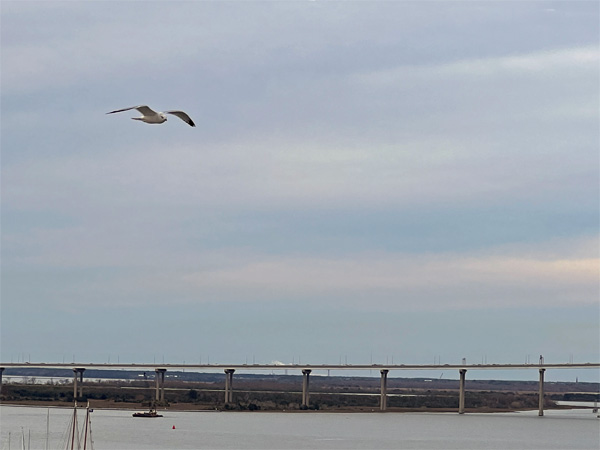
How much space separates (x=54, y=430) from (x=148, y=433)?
28.1 feet

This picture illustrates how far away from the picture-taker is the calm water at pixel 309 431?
10356 cm

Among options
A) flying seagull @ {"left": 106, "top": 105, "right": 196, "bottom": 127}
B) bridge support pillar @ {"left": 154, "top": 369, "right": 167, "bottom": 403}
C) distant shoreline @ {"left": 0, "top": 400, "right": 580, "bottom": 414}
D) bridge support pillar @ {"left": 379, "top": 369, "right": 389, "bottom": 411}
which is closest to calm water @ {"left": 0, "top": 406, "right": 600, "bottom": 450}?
bridge support pillar @ {"left": 379, "top": 369, "right": 389, "bottom": 411}

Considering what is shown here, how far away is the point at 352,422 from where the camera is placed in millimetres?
140625

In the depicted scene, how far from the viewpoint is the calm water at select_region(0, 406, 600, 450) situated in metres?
104

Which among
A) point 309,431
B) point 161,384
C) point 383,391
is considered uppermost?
point 161,384

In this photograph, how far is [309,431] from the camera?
121 meters

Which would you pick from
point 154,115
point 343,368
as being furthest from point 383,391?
point 154,115

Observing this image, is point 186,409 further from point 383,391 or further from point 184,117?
point 184,117

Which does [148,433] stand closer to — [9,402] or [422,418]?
[422,418]

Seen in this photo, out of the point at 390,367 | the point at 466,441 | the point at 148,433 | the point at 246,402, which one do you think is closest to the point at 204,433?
the point at 148,433

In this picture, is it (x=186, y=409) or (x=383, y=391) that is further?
(x=186, y=409)

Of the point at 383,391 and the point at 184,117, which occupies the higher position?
the point at 184,117

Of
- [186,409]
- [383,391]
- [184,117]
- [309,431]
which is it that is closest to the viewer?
[184,117]

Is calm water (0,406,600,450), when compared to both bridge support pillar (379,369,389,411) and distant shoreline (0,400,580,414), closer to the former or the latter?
bridge support pillar (379,369,389,411)
